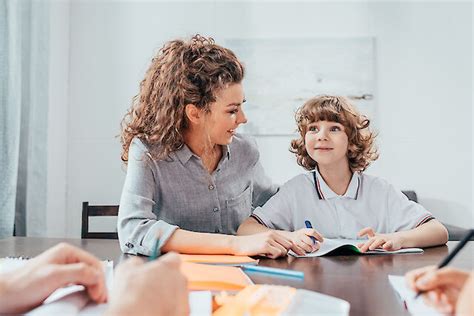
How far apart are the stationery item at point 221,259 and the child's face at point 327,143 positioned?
664 mm

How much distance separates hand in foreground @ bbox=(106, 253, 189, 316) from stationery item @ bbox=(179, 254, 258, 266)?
52cm

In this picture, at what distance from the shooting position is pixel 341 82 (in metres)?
3.71

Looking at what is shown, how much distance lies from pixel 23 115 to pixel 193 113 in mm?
1857

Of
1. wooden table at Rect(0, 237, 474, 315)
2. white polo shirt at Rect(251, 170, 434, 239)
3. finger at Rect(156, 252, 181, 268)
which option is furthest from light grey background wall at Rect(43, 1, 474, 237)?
finger at Rect(156, 252, 181, 268)

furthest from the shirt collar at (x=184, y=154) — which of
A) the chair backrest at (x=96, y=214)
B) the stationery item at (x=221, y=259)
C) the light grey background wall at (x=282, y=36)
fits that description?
the light grey background wall at (x=282, y=36)

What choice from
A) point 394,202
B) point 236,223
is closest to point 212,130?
point 236,223

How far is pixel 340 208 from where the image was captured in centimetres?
170

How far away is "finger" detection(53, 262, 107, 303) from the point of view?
0.74 metres

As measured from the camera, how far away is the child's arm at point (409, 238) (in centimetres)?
131

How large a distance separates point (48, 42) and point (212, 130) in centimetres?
219

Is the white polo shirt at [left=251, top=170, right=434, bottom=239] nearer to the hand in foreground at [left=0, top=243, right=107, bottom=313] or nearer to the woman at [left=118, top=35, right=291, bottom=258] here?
the woman at [left=118, top=35, right=291, bottom=258]

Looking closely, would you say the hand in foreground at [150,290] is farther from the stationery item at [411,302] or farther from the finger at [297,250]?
the finger at [297,250]

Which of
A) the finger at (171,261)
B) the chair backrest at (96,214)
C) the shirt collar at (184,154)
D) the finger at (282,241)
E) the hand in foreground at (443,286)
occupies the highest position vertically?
the shirt collar at (184,154)

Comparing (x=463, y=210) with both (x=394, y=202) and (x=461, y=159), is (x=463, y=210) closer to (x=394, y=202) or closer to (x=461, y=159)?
(x=461, y=159)
